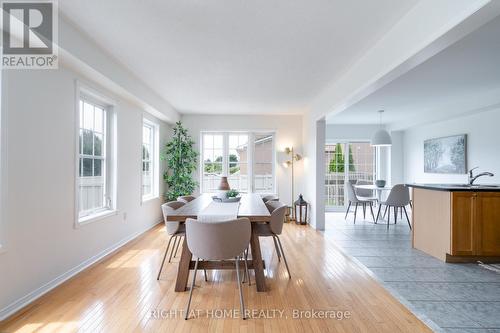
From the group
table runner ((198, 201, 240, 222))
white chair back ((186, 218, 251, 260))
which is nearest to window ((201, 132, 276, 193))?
table runner ((198, 201, 240, 222))

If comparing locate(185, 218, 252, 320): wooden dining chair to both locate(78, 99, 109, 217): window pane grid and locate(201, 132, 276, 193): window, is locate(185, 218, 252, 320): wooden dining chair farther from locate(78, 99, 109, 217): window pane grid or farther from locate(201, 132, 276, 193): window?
locate(201, 132, 276, 193): window

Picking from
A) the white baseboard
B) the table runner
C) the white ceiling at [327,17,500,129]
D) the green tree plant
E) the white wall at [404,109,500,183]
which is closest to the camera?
the white baseboard

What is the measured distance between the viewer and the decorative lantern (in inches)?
241

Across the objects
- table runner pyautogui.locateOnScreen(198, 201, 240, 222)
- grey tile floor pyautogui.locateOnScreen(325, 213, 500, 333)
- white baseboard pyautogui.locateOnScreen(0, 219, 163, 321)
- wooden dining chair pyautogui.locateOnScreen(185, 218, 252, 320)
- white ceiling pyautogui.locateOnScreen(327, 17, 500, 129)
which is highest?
white ceiling pyautogui.locateOnScreen(327, 17, 500, 129)

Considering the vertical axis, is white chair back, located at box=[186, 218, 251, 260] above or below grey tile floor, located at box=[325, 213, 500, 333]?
above

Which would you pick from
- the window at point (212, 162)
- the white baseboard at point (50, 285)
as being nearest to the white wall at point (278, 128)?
the window at point (212, 162)

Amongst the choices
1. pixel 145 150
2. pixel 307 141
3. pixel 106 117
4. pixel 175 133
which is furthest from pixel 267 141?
pixel 106 117

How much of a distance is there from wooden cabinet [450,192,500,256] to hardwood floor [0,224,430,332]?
1453 millimetres

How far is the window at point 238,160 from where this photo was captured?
6.93m

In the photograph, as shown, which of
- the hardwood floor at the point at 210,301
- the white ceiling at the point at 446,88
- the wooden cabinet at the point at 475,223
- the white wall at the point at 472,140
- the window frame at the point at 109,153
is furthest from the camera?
the white wall at the point at 472,140

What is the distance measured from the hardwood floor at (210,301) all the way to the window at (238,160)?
3.39 m

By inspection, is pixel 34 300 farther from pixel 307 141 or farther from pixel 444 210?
pixel 307 141

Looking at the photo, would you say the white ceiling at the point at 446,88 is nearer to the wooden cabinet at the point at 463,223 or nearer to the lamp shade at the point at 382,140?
the lamp shade at the point at 382,140

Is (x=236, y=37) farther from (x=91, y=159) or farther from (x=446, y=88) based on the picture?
(x=446, y=88)
